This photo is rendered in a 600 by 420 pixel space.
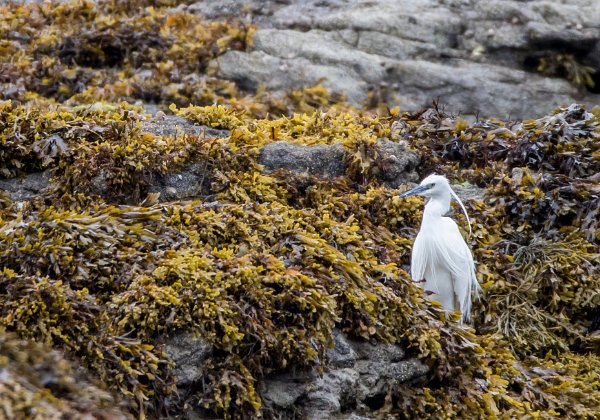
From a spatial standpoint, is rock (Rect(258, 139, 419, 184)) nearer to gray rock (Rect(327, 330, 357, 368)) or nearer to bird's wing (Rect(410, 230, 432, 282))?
bird's wing (Rect(410, 230, 432, 282))

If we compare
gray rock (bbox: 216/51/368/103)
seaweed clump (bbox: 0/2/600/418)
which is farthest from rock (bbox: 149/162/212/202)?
gray rock (bbox: 216/51/368/103)

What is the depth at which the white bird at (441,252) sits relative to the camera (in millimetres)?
5762

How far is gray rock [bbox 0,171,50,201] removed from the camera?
5727mm

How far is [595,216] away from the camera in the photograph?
259 inches

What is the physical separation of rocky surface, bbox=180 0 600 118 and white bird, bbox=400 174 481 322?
13.5 feet

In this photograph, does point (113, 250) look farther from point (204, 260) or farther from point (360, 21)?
point (360, 21)

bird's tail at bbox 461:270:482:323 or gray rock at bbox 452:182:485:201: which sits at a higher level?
gray rock at bbox 452:182:485:201

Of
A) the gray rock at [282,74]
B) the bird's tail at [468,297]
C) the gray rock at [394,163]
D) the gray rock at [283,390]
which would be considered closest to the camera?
the gray rock at [283,390]

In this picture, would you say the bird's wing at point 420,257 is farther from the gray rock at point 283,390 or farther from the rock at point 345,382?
the gray rock at point 283,390

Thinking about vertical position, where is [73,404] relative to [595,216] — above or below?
above

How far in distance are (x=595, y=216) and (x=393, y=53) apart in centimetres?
421

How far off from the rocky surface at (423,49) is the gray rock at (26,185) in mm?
4059

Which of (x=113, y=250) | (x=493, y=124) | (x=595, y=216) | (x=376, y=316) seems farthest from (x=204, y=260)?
(x=493, y=124)

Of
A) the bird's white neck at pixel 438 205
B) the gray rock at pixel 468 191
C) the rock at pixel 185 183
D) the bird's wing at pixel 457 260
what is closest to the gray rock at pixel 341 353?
the bird's wing at pixel 457 260
